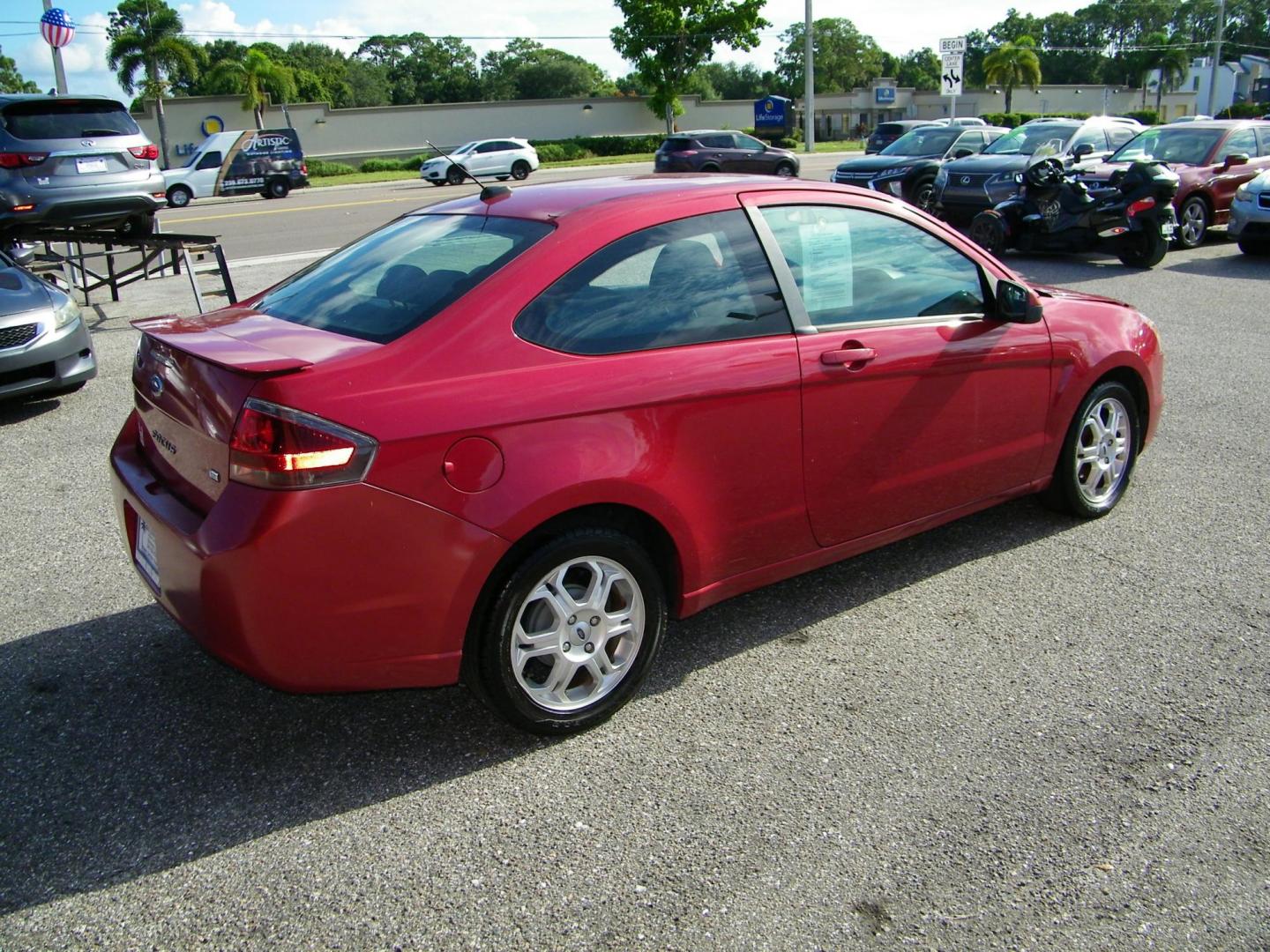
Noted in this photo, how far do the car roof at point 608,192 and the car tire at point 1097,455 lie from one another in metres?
1.47

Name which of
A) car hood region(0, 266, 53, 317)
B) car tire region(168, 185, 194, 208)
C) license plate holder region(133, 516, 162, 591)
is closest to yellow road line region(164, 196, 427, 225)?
car tire region(168, 185, 194, 208)

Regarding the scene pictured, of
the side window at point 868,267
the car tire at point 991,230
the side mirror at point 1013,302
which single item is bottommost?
the car tire at point 991,230

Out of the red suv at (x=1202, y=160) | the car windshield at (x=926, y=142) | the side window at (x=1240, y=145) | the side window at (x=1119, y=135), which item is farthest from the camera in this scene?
the car windshield at (x=926, y=142)

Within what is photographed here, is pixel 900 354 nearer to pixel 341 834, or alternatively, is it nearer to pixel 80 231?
pixel 341 834

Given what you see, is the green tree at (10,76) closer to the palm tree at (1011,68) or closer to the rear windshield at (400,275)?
the palm tree at (1011,68)

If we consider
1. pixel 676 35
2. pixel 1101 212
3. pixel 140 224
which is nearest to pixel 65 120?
pixel 140 224

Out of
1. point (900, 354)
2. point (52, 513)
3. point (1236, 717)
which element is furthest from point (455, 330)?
point (52, 513)

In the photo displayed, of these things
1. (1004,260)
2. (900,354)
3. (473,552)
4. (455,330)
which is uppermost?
(455,330)

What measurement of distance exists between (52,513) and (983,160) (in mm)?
14284

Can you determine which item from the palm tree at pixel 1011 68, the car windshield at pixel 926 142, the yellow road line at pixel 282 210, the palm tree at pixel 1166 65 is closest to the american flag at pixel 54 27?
the yellow road line at pixel 282 210

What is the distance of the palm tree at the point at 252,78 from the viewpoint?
2126 inches

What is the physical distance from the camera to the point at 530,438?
9.99ft

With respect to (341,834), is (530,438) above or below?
above

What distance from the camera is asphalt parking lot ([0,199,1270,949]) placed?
2.62 meters
